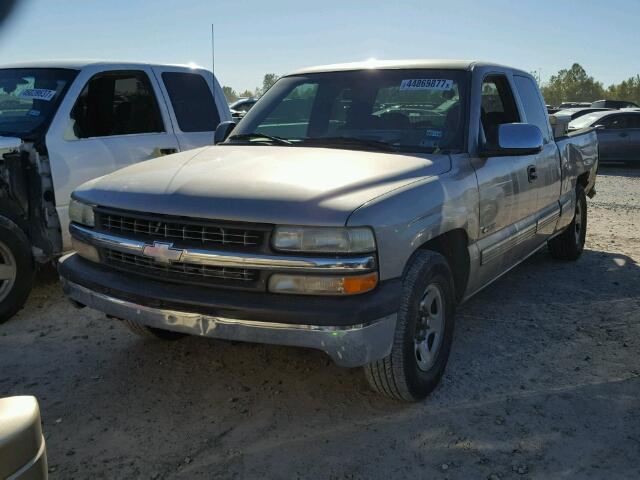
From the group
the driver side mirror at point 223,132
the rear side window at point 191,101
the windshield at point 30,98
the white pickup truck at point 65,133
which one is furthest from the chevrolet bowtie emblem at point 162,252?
the rear side window at point 191,101

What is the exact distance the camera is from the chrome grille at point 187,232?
2852mm

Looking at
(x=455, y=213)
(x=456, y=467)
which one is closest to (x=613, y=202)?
(x=455, y=213)

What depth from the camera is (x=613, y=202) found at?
1027cm

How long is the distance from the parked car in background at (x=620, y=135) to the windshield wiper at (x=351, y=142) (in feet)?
42.6

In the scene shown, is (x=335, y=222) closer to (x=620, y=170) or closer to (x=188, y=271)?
(x=188, y=271)

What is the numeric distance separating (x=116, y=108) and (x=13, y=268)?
5.54 ft

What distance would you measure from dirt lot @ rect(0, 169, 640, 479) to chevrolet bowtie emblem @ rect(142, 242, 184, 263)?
2.81ft

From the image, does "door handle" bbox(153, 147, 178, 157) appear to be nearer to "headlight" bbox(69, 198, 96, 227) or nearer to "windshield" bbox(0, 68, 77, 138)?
"windshield" bbox(0, 68, 77, 138)

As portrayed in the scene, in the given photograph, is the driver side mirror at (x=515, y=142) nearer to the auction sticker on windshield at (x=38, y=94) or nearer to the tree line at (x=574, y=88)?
the auction sticker on windshield at (x=38, y=94)

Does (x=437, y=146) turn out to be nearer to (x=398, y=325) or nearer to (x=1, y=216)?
(x=398, y=325)

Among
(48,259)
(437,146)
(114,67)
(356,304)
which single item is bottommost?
(48,259)

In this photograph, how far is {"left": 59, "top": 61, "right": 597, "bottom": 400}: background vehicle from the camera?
2785 mm

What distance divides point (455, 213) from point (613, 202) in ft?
26.0

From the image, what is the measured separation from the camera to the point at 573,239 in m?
6.26
